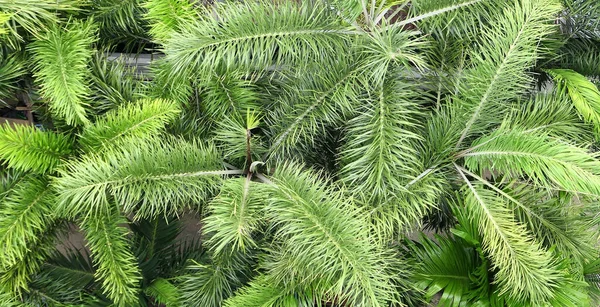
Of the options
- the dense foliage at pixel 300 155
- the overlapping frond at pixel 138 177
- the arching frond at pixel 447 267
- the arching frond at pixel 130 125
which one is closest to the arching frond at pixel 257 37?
the dense foliage at pixel 300 155

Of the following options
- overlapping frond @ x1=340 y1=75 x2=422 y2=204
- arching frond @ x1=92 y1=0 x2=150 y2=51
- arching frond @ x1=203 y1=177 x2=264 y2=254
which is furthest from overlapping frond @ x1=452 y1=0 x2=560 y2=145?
arching frond @ x1=92 y1=0 x2=150 y2=51

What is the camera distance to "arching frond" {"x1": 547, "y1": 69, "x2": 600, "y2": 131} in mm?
1326

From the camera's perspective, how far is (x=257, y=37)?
1.10m

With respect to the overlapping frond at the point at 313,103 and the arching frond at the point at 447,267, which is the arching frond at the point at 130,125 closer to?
the overlapping frond at the point at 313,103

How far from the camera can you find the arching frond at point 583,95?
1.33 meters

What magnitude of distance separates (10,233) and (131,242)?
35 cm

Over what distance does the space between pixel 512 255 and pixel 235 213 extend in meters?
0.73

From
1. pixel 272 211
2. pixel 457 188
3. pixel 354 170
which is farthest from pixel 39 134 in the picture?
pixel 457 188

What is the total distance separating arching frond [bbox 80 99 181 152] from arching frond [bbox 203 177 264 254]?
0.82ft

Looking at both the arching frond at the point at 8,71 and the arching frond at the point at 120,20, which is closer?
the arching frond at the point at 8,71

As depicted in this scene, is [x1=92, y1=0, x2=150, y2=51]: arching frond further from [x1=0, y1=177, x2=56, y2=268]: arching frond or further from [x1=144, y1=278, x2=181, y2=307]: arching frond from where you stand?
[x1=144, y1=278, x2=181, y2=307]: arching frond

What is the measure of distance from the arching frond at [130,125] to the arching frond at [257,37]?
0.39 feet

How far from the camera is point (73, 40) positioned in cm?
129

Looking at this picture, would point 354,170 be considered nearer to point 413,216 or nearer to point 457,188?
point 413,216
